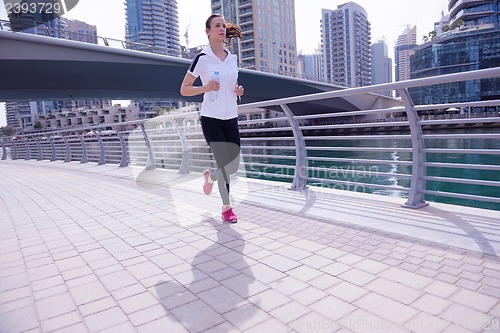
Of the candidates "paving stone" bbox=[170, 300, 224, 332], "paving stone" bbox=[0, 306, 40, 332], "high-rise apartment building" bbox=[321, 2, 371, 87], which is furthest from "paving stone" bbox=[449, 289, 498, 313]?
"high-rise apartment building" bbox=[321, 2, 371, 87]

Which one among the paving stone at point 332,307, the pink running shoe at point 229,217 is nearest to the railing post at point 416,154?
the pink running shoe at point 229,217

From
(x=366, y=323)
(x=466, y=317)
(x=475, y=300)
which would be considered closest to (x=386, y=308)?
(x=366, y=323)

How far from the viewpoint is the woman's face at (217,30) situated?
3631 mm

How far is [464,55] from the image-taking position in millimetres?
69500

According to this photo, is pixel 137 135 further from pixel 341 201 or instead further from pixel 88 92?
pixel 88 92

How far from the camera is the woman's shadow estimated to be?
1954 mm

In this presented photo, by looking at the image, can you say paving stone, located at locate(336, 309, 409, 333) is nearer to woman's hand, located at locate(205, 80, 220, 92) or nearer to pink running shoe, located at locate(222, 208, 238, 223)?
pink running shoe, located at locate(222, 208, 238, 223)

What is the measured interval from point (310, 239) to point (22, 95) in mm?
33370

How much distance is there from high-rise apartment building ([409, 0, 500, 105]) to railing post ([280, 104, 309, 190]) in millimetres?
68019

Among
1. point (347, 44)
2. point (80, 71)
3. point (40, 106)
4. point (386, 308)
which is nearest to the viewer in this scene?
point (386, 308)

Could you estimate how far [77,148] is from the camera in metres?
13.8

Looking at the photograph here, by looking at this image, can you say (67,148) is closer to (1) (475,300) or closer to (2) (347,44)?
(1) (475,300)

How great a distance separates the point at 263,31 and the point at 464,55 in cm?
4649

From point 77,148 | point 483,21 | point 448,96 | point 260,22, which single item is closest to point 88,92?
point 77,148
